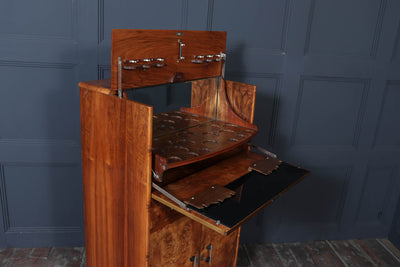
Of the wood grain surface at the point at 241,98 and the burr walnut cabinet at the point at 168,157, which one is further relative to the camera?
the wood grain surface at the point at 241,98

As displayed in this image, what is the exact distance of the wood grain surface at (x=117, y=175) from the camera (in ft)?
5.83

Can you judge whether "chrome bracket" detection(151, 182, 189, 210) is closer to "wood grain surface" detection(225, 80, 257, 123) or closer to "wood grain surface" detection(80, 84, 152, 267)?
"wood grain surface" detection(80, 84, 152, 267)

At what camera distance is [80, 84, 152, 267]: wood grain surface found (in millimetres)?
1777

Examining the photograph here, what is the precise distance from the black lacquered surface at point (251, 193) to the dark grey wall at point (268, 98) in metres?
1.08

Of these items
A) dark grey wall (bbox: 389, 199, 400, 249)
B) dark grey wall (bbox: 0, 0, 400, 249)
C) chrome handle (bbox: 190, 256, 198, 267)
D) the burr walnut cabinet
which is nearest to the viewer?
the burr walnut cabinet

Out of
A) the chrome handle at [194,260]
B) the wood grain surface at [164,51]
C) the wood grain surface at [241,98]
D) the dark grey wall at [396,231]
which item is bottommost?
the dark grey wall at [396,231]

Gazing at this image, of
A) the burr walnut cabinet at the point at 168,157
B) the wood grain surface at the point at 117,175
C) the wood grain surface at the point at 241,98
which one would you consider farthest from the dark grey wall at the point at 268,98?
Result: the wood grain surface at the point at 117,175

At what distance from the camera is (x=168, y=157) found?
1851 millimetres

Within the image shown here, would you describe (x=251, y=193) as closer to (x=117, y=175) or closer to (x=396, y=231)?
(x=117, y=175)

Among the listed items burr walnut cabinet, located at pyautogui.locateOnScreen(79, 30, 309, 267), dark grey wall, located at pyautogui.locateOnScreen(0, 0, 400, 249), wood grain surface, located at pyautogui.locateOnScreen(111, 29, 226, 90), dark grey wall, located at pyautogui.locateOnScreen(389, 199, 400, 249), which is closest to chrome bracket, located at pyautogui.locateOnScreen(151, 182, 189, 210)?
burr walnut cabinet, located at pyautogui.locateOnScreen(79, 30, 309, 267)

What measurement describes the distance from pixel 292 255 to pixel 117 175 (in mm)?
2096

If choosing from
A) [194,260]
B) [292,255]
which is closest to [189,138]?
[194,260]

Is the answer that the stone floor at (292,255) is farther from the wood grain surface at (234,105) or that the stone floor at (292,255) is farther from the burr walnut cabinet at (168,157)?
the wood grain surface at (234,105)

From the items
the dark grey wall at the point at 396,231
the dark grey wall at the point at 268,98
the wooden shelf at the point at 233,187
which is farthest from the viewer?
the dark grey wall at the point at 396,231
